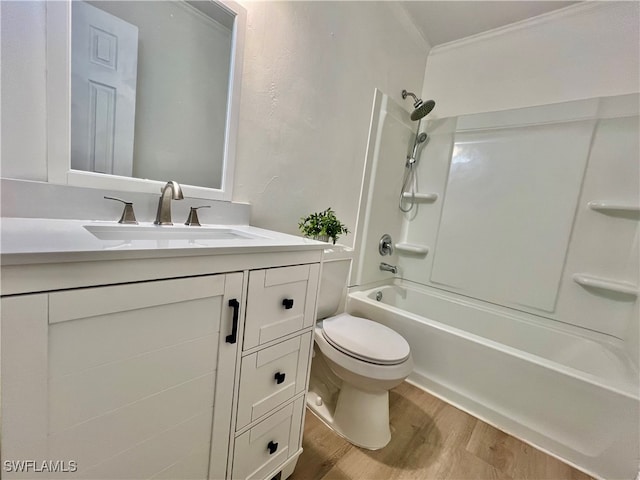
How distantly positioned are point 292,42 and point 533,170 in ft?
5.44

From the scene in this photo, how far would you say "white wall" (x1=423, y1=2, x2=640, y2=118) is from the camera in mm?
1506

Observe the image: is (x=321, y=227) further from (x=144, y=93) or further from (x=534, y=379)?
(x=534, y=379)

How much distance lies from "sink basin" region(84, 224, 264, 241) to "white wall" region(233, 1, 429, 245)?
9.8 inches

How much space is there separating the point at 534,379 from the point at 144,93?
6.61 feet

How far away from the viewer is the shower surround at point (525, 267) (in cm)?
122

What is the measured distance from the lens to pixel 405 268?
2242 millimetres

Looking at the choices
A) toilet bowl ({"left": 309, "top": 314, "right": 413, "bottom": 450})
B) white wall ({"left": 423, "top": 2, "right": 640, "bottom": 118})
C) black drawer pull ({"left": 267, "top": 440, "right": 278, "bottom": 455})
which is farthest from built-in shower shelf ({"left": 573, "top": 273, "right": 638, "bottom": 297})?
black drawer pull ({"left": 267, "top": 440, "right": 278, "bottom": 455})

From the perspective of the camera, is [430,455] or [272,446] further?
[430,455]

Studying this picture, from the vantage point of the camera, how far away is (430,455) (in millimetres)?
1161

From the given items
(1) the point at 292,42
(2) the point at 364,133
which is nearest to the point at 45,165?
(1) the point at 292,42

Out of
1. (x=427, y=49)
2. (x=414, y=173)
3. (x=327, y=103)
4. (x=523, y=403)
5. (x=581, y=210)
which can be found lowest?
(x=523, y=403)

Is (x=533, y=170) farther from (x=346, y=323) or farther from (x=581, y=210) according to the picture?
(x=346, y=323)

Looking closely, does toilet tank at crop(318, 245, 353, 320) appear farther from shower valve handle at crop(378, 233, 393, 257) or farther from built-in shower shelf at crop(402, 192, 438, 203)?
built-in shower shelf at crop(402, 192, 438, 203)

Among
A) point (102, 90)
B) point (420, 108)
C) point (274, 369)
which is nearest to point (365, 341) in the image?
point (274, 369)
